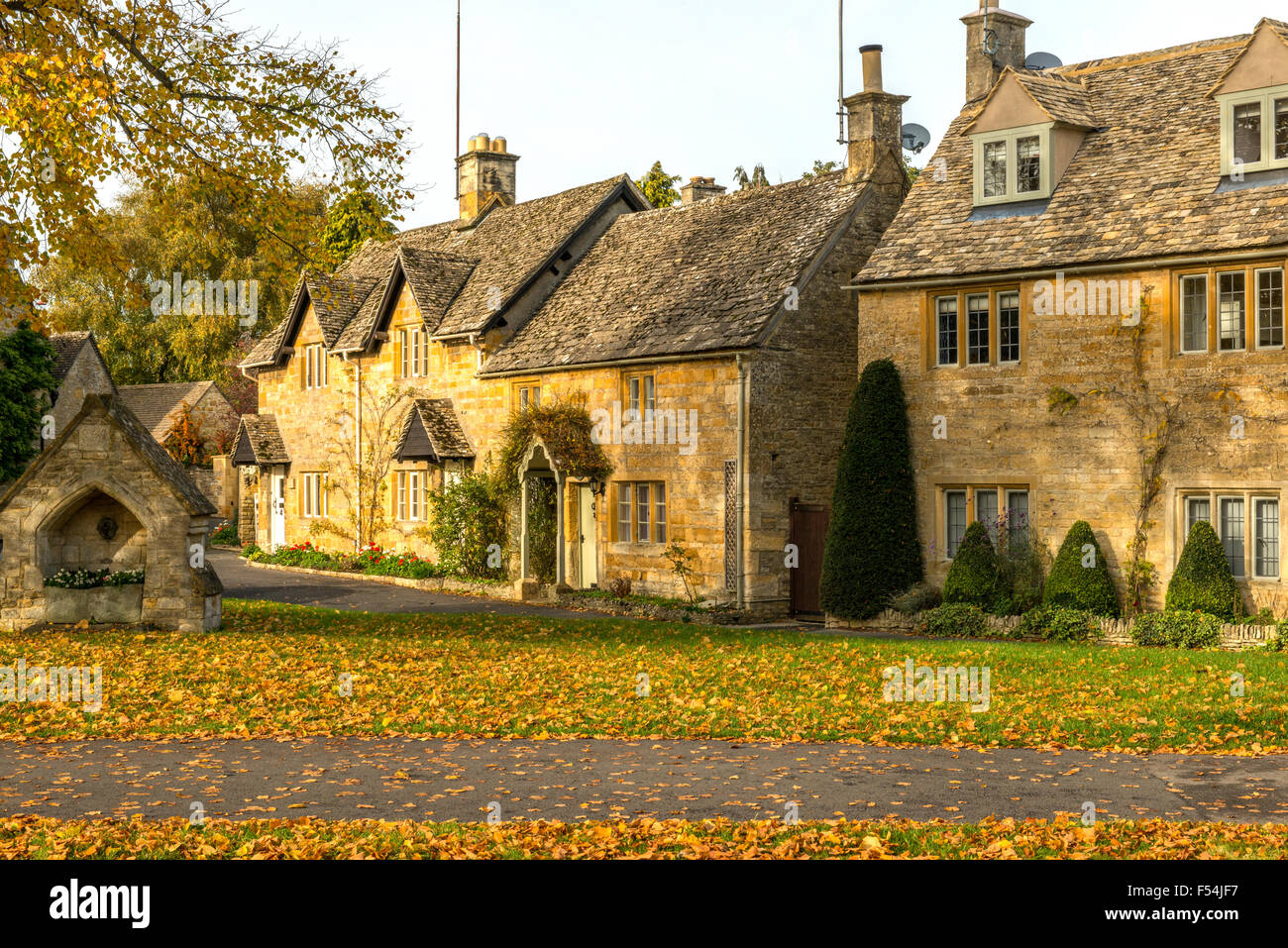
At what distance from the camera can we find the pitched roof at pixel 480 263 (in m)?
34.3

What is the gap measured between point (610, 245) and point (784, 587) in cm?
1186

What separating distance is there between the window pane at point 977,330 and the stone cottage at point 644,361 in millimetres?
3771

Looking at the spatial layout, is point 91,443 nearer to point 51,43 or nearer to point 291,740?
point 51,43

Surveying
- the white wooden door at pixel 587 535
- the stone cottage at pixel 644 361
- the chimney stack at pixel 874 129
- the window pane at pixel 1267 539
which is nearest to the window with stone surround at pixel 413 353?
the stone cottage at pixel 644 361

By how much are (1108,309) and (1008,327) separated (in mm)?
1966

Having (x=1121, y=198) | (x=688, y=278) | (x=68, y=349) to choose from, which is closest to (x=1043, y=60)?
(x=1121, y=198)

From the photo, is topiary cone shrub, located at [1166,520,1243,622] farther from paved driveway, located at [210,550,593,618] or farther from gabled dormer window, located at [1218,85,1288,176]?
paved driveway, located at [210,550,593,618]

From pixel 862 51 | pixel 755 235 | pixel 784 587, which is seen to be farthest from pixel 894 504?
pixel 862 51

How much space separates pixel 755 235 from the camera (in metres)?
29.6

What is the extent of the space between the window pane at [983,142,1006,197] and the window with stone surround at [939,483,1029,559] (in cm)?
561

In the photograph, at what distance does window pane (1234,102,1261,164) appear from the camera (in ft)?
72.5

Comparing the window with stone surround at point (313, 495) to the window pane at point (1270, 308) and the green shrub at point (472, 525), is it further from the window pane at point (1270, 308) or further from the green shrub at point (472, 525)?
the window pane at point (1270, 308)

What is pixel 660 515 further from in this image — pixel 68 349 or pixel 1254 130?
pixel 68 349

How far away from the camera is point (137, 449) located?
20922 mm
